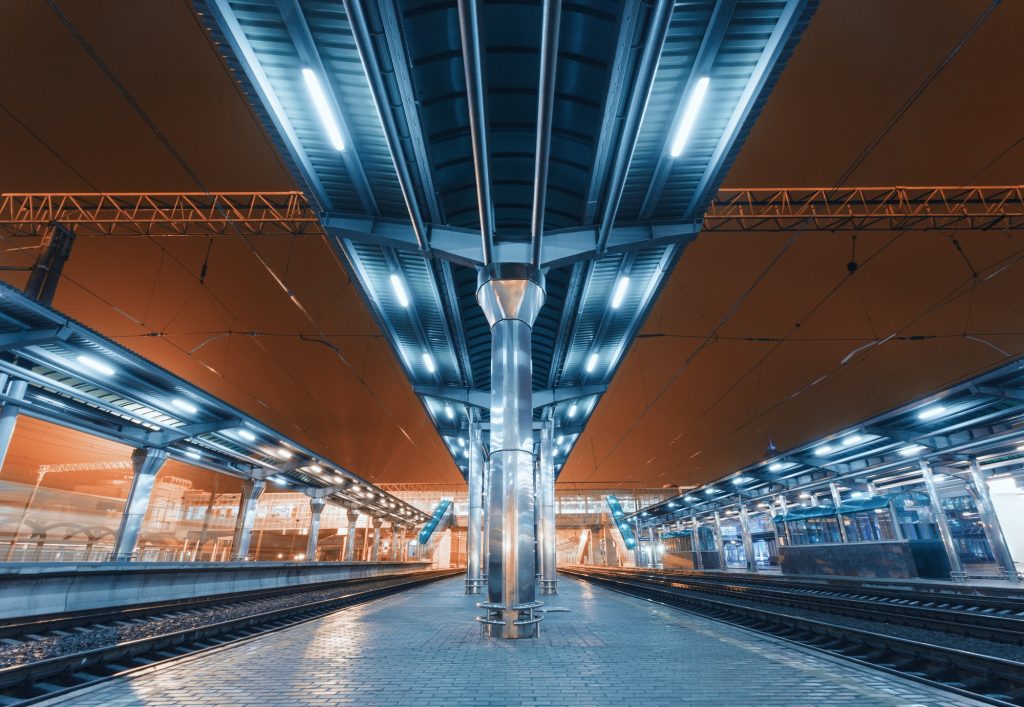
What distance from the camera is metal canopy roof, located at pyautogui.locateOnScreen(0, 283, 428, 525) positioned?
11945 mm

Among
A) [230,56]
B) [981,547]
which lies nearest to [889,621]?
[230,56]

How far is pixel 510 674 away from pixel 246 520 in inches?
1069

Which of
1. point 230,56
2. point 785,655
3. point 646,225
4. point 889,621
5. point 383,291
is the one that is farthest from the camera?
point 383,291

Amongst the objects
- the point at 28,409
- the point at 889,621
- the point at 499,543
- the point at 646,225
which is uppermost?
the point at 646,225

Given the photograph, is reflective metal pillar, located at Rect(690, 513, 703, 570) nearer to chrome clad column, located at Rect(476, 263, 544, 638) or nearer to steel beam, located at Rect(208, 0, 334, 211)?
chrome clad column, located at Rect(476, 263, 544, 638)

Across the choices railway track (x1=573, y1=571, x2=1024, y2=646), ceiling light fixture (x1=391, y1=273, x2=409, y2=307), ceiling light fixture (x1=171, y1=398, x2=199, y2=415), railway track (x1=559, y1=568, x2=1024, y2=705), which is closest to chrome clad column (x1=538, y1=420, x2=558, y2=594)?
railway track (x1=573, y1=571, x2=1024, y2=646)

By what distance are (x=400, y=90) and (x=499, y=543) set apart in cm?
909

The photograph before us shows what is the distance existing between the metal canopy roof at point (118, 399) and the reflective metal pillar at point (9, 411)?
0.17 m

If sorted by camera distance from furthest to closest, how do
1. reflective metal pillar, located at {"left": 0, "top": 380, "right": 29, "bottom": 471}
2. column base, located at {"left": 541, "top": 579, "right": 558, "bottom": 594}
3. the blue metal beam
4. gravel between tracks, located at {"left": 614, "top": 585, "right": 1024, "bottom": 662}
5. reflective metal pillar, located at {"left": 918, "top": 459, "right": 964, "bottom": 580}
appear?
column base, located at {"left": 541, "top": 579, "right": 558, "bottom": 594}
reflective metal pillar, located at {"left": 918, "top": 459, "right": 964, "bottom": 580}
reflective metal pillar, located at {"left": 0, "top": 380, "right": 29, "bottom": 471}
gravel between tracks, located at {"left": 614, "top": 585, "right": 1024, "bottom": 662}
the blue metal beam

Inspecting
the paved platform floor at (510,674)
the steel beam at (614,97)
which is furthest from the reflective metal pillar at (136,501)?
the steel beam at (614,97)

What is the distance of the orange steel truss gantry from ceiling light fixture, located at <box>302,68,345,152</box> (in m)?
12.0

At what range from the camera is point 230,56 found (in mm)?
7828

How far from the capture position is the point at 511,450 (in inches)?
387

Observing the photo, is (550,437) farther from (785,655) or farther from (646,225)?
(785,655)
